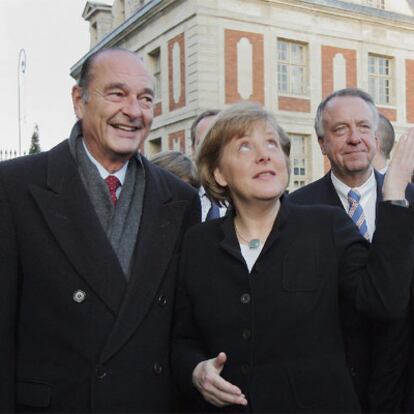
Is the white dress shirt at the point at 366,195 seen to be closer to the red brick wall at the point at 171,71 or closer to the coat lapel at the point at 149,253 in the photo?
the coat lapel at the point at 149,253

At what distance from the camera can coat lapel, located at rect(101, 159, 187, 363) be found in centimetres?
240

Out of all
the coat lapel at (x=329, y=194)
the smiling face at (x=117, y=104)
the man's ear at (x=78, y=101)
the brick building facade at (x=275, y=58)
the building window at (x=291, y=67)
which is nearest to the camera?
the smiling face at (x=117, y=104)

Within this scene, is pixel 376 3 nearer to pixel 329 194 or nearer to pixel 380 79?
pixel 380 79

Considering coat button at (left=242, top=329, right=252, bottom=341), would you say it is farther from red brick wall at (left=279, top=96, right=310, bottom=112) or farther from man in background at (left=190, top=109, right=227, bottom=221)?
red brick wall at (left=279, top=96, right=310, bottom=112)

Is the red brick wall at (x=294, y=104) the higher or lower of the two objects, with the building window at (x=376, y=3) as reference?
lower

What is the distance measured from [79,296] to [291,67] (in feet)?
67.0

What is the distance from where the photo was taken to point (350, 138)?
331cm

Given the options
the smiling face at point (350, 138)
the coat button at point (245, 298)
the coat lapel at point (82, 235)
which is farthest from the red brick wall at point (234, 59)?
the coat button at point (245, 298)

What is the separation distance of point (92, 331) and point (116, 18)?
27400 millimetres

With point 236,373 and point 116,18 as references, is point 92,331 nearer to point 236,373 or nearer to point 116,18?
point 236,373

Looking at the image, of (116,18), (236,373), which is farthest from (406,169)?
(116,18)

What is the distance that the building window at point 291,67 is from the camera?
2155 cm

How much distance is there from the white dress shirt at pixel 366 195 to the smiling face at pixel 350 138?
0.11 ft

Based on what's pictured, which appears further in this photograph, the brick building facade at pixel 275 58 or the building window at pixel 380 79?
the building window at pixel 380 79
